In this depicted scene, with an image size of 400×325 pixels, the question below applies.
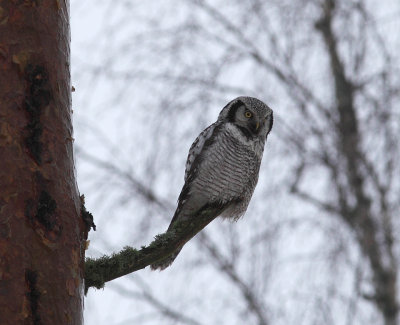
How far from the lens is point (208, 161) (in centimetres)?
378

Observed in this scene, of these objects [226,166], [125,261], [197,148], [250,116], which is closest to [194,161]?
[197,148]

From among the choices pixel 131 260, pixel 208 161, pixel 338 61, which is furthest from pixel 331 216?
pixel 131 260

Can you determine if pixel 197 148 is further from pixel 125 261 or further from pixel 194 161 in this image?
pixel 125 261

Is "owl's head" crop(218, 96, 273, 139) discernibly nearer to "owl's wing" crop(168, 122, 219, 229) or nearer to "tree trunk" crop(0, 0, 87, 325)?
"owl's wing" crop(168, 122, 219, 229)

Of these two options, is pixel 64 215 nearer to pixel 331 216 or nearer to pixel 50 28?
A: pixel 50 28

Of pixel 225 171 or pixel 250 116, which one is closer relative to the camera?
pixel 225 171

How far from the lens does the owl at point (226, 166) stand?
375 centimetres

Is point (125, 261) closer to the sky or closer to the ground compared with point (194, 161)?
closer to the ground

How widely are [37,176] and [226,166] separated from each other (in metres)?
2.29

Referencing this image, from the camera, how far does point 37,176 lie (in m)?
1.50

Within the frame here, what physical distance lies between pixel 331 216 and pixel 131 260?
4.04 meters

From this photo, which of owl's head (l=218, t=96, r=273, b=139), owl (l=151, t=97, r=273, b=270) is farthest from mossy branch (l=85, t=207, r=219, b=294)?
owl's head (l=218, t=96, r=273, b=139)

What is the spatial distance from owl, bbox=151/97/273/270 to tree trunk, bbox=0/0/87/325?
82.0 inches

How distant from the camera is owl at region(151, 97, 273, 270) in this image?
375cm
